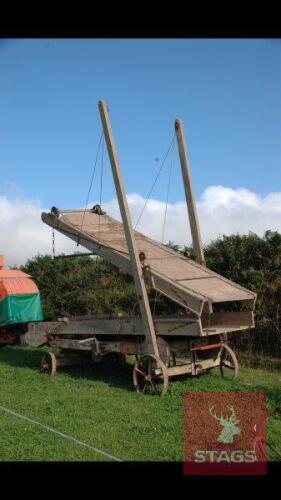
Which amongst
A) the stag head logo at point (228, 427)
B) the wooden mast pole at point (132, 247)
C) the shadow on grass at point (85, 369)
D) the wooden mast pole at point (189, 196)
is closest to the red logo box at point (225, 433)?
the stag head logo at point (228, 427)

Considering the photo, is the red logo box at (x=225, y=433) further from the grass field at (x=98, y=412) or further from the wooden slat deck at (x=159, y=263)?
the wooden slat deck at (x=159, y=263)

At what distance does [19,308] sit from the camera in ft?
54.7

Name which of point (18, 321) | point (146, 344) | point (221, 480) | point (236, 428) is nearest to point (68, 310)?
point (18, 321)

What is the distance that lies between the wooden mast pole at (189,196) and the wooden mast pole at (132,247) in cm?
174

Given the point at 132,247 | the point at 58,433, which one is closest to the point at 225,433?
the point at 58,433

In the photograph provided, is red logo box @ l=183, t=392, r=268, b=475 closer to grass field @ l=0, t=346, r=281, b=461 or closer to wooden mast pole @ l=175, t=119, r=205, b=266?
grass field @ l=0, t=346, r=281, b=461

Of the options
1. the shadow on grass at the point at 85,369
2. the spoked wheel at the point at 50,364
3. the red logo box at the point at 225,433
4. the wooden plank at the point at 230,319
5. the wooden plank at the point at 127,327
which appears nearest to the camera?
the red logo box at the point at 225,433

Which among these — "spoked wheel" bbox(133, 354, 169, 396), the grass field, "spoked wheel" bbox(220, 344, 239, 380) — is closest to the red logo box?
the grass field

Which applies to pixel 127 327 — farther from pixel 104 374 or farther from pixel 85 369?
pixel 85 369

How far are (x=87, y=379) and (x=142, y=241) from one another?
296 centimetres

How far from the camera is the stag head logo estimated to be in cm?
612

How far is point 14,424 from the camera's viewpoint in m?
6.92

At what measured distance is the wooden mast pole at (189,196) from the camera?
10.3 meters
